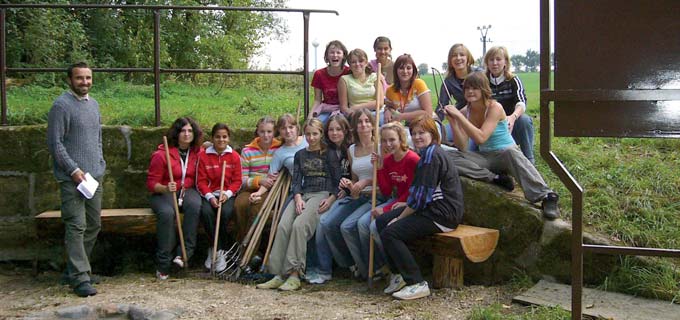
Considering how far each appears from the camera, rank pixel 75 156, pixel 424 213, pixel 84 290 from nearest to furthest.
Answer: pixel 424 213 → pixel 84 290 → pixel 75 156

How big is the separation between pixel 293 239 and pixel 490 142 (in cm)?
162

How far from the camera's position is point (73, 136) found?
5297 millimetres

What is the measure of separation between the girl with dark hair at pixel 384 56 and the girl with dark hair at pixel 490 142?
114 centimetres

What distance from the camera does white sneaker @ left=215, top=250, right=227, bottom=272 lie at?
5.79m

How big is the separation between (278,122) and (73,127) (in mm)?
1618

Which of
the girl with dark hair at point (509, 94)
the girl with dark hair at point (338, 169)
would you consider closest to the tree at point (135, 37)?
the girl with dark hair at point (338, 169)

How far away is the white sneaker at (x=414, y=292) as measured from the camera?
484 cm

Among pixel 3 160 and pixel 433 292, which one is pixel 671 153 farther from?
Result: pixel 3 160

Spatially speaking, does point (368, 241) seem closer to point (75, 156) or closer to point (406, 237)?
point (406, 237)

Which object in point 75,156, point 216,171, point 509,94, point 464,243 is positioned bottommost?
point 464,243

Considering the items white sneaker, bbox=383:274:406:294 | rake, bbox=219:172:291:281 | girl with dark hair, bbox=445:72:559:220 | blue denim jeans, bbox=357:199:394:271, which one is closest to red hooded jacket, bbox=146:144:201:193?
rake, bbox=219:172:291:281

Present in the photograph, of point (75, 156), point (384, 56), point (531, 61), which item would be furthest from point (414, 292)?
point (531, 61)

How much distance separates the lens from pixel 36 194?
21.2 ft

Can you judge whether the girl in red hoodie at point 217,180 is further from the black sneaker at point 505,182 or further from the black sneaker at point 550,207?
the black sneaker at point 550,207
